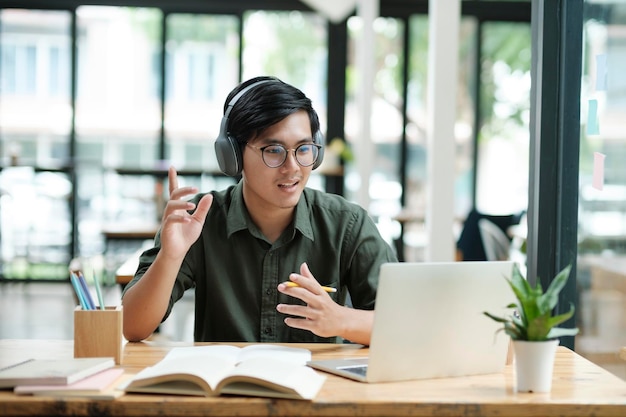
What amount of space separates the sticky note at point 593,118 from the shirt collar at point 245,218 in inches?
38.8

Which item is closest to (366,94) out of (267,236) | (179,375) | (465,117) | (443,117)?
(465,117)

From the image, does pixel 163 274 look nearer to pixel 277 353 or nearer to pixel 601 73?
pixel 277 353

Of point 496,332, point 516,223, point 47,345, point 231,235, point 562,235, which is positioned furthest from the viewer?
point 516,223

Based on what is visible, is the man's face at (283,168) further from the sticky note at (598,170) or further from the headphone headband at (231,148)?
the sticky note at (598,170)

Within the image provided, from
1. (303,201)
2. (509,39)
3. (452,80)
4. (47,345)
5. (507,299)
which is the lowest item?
(47,345)

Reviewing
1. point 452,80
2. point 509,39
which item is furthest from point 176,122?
point 452,80

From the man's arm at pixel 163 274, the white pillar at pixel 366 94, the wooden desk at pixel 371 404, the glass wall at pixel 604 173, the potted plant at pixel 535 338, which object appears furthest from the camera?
the white pillar at pixel 366 94

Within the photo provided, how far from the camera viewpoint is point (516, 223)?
727 cm

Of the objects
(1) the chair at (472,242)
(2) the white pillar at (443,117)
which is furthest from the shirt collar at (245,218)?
(1) the chair at (472,242)

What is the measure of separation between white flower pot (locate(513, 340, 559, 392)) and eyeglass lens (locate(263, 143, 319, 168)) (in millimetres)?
771

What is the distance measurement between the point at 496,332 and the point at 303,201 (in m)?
0.74

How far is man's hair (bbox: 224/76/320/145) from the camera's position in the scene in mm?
2090

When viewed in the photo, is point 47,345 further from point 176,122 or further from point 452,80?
point 176,122

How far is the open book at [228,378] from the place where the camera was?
144 centimetres
